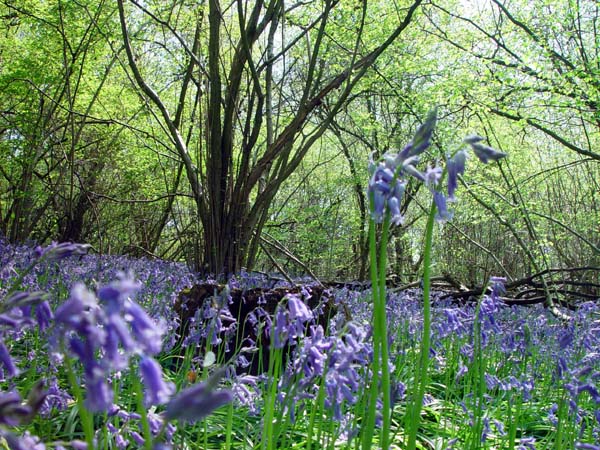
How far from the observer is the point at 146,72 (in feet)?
46.9

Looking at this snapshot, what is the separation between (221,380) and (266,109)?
5101 millimetres

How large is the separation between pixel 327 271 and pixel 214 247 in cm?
1428

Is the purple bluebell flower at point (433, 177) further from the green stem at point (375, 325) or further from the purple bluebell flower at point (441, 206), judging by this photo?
the green stem at point (375, 325)

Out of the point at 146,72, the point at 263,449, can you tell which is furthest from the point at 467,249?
the point at 263,449

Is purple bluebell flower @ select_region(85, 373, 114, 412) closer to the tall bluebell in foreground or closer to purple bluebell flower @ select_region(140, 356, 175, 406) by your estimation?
purple bluebell flower @ select_region(140, 356, 175, 406)

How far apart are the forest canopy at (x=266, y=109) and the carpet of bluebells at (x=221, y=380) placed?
104 cm

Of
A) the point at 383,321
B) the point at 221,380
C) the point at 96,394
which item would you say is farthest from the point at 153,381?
the point at 221,380

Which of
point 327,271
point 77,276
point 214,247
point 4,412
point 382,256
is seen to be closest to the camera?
point 4,412

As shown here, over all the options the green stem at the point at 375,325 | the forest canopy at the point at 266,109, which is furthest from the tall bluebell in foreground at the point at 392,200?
the forest canopy at the point at 266,109

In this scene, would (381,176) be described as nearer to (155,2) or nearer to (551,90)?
(155,2)

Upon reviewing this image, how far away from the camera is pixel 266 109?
7871 mm

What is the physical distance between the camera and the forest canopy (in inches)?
279

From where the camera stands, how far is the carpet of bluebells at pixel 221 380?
86cm

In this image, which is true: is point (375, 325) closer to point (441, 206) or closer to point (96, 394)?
point (441, 206)
